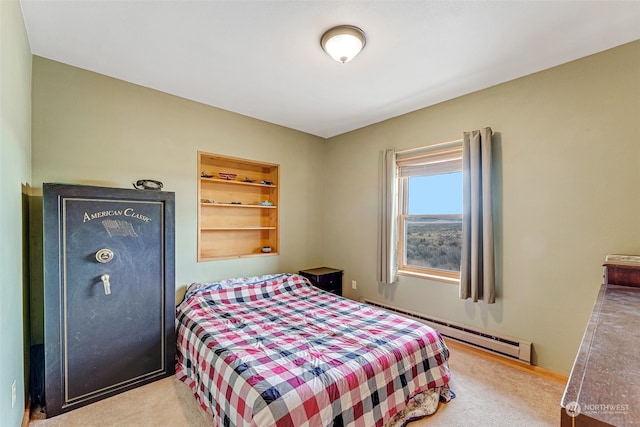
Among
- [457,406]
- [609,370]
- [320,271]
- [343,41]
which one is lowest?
[457,406]

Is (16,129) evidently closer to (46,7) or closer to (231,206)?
(46,7)

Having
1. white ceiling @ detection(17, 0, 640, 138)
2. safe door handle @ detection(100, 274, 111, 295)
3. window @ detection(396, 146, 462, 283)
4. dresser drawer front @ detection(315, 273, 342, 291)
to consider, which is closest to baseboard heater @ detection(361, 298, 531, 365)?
window @ detection(396, 146, 462, 283)

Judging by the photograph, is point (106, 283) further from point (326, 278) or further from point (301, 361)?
point (326, 278)

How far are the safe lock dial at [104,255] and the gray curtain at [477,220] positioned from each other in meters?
3.10

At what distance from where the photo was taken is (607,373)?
74cm

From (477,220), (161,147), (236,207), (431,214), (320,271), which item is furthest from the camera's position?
(320,271)

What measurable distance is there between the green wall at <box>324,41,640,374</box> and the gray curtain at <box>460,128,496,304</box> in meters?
0.15

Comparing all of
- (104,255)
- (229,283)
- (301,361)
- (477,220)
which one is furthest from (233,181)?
(477,220)

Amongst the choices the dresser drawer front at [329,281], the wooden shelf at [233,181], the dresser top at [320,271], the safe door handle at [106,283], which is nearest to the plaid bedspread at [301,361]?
the safe door handle at [106,283]

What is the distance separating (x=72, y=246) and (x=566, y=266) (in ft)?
12.7

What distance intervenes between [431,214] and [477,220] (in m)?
0.66

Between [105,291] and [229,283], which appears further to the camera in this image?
[229,283]

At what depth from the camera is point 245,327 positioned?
2.31 meters

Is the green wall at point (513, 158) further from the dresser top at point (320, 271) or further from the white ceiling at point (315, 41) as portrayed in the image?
the dresser top at point (320, 271)
